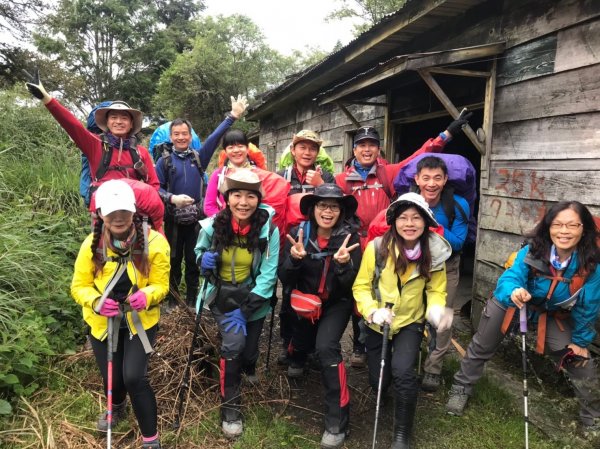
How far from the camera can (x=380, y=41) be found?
570 cm

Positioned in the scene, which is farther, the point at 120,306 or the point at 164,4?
the point at 164,4

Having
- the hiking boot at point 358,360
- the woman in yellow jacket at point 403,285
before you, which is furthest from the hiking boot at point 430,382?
the woman in yellow jacket at point 403,285

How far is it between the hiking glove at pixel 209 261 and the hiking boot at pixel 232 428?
116 cm

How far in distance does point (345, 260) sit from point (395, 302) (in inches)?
18.9

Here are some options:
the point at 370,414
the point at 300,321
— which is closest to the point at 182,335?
the point at 300,321

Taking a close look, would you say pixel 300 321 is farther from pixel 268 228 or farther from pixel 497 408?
pixel 497 408

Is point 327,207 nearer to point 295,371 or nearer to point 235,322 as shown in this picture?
point 235,322

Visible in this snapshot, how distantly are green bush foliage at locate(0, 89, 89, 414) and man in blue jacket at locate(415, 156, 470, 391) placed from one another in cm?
336

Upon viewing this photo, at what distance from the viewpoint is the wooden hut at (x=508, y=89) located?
3.62 m

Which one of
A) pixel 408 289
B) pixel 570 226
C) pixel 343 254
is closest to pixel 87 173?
pixel 343 254

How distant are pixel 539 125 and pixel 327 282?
2.69 m

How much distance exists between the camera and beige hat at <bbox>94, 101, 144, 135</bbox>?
3.75m

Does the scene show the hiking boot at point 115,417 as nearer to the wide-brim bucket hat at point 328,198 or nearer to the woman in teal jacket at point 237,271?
the woman in teal jacket at point 237,271

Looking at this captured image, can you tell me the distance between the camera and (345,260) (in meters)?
3.05
